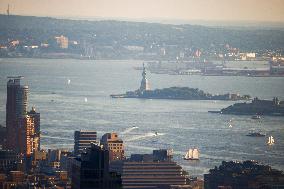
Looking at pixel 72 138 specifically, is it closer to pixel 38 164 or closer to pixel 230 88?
pixel 38 164

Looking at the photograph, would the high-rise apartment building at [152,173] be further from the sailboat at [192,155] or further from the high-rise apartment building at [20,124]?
the high-rise apartment building at [20,124]

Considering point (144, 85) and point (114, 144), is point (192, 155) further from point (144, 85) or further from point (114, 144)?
point (144, 85)

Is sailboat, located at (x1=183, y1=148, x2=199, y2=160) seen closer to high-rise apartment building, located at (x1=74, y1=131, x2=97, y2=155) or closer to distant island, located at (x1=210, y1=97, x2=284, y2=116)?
high-rise apartment building, located at (x1=74, y1=131, x2=97, y2=155)

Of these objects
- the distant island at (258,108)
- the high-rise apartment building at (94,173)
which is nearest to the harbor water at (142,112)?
the distant island at (258,108)

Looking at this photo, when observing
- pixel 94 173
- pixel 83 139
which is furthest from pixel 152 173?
pixel 94 173

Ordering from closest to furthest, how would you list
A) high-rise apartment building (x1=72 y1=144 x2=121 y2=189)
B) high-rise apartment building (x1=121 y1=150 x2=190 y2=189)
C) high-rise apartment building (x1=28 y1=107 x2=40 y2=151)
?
high-rise apartment building (x1=72 y1=144 x2=121 y2=189) < high-rise apartment building (x1=121 y1=150 x2=190 y2=189) < high-rise apartment building (x1=28 y1=107 x2=40 y2=151)

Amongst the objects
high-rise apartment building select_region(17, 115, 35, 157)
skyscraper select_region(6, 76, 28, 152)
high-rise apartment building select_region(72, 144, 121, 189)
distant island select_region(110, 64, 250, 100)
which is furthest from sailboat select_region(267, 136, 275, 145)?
high-rise apartment building select_region(72, 144, 121, 189)

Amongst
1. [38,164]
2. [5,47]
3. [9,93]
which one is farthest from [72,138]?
[5,47]
